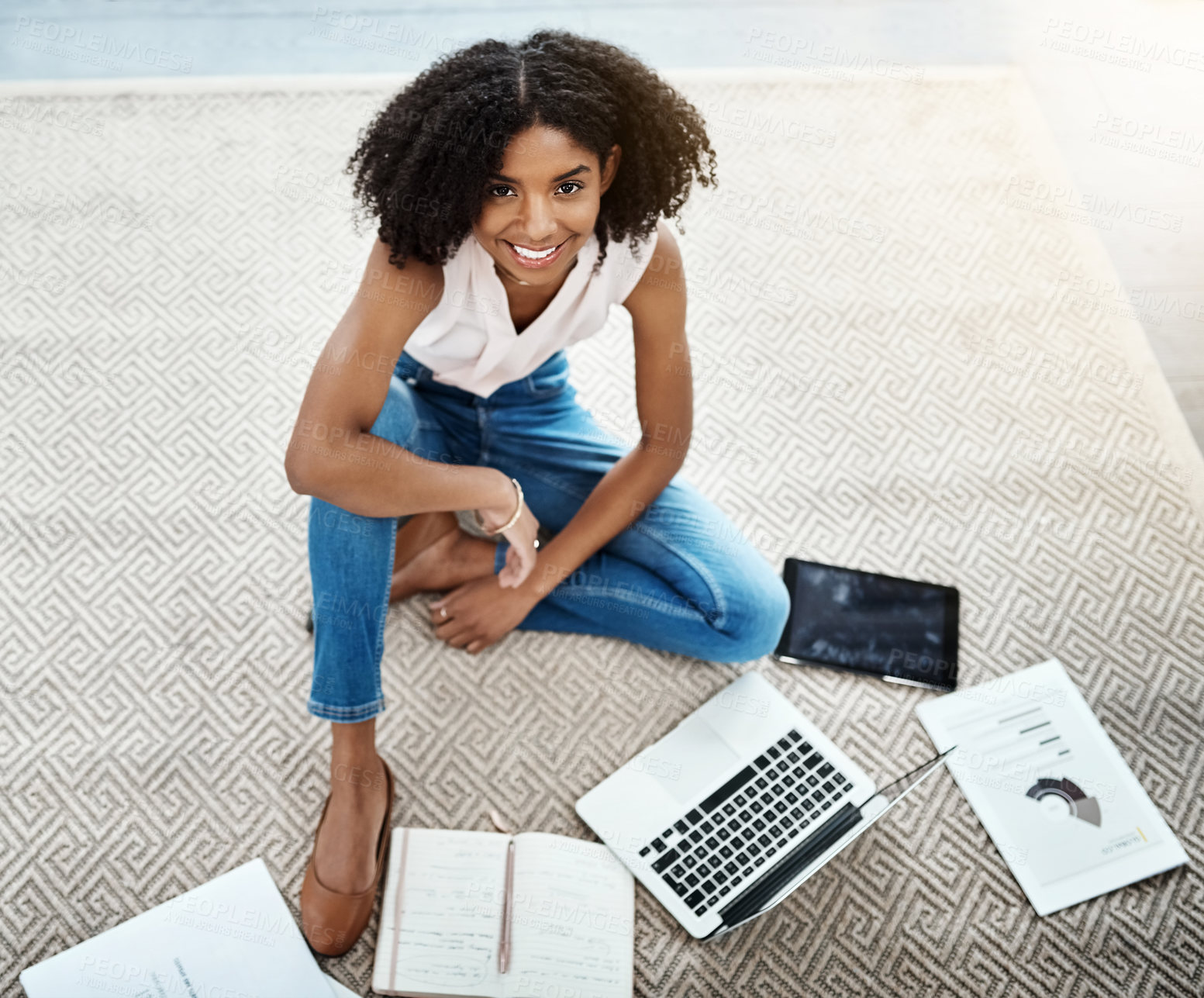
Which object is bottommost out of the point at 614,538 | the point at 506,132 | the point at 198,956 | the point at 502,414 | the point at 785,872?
the point at 198,956

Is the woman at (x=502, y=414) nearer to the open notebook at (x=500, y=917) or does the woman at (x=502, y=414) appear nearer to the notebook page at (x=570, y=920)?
the open notebook at (x=500, y=917)

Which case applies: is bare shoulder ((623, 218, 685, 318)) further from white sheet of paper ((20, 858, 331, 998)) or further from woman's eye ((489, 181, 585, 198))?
white sheet of paper ((20, 858, 331, 998))

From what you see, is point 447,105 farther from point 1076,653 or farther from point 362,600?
point 1076,653

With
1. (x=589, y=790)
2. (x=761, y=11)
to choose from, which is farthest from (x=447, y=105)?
(x=761, y=11)

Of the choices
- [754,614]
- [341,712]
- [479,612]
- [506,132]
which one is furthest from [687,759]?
[506,132]

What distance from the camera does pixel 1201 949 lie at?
1.27m

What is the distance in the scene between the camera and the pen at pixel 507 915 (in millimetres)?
1191

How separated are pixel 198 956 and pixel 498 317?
798mm

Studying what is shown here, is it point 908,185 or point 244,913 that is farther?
point 908,185

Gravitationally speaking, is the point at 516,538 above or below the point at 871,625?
above

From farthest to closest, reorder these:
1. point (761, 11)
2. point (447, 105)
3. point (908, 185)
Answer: point (761, 11) < point (908, 185) < point (447, 105)

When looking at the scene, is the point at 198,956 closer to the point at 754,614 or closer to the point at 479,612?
the point at 479,612

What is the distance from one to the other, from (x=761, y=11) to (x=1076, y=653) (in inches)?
54.5

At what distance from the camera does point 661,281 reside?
1.16m
